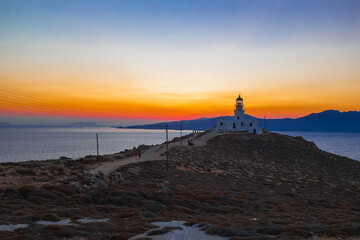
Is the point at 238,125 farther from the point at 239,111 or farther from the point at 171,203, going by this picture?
the point at 171,203

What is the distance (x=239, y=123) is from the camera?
80000 millimetres

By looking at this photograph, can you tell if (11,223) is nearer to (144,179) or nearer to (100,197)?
(100,197)

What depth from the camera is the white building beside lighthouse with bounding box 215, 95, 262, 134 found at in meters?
78.6

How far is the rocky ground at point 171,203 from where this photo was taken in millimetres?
11516

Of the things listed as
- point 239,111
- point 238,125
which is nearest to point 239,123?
point 238,125

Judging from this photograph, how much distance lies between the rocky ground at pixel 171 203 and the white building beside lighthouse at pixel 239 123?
3876 centimetres

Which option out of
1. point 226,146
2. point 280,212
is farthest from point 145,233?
point 226,146

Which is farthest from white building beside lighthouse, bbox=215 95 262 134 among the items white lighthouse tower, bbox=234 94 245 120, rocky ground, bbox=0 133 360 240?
rocky ground, bbox=0 133 360 240

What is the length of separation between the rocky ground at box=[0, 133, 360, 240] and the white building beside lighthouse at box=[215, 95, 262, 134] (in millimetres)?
38763

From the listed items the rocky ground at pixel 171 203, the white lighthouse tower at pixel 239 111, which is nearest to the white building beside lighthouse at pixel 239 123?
the white lighthouse tower at pixel 239 111

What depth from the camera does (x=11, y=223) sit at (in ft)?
38.4

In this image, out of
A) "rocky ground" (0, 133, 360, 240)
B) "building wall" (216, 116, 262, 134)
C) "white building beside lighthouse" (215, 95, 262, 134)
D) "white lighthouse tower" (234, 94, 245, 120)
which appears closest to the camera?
"rocky ground" (0, 133, 360, 240)

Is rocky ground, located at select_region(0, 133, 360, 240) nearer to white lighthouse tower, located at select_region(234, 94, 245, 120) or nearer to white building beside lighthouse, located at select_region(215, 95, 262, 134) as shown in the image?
white building beside lighthouse, located at select_region(215, 95, 262, 134)

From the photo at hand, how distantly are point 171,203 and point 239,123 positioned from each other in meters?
64.9
